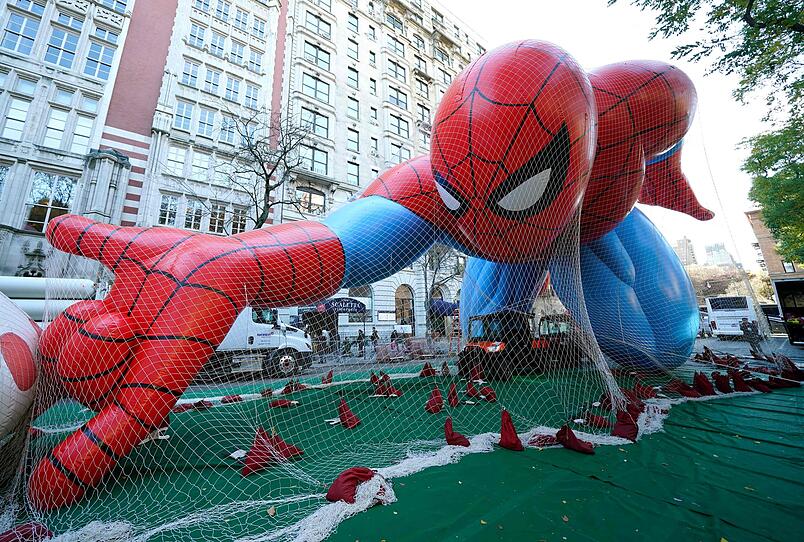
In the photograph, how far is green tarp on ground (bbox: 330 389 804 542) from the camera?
1.85m

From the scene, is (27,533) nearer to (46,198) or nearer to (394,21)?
(46,198)

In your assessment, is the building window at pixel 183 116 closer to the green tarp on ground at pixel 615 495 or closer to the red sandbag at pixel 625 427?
the green tarp on ground at pixel 615 495

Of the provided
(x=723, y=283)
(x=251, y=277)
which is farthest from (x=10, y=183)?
(x=723, y=283)

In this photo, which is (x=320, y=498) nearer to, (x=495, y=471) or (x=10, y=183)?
(x=495, y=471)

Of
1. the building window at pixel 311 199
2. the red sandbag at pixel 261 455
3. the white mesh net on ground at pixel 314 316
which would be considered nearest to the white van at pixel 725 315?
the white mesh net on ground at pixel 314 316

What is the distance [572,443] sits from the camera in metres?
2.98

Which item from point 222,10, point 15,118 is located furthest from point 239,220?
point 222,10

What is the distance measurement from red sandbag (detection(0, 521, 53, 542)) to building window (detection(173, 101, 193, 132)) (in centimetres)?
2044

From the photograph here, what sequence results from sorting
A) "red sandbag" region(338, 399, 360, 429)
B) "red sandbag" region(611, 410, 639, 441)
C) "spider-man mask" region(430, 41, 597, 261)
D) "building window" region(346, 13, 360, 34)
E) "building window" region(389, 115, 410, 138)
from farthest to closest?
"building window" region(389, 115, 410, 138) < "building window" region(346, 13, 360, 34) < "red sandbag" region(338, 399, 360, 429) < "red sandbag" region(611, 410, 639, 441) < "spider-man mask" region(430, 41, 597, 261)

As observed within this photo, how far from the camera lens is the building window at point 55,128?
585 inches

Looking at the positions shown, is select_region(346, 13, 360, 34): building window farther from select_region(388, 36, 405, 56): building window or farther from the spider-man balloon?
the spider-man balloon

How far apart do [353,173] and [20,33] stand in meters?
16.9

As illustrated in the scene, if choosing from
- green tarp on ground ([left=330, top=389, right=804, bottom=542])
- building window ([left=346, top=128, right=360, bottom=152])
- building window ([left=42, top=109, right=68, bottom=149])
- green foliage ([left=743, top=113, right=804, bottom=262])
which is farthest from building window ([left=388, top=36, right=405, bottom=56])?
green tarp on ground ([left=330, top=389, right=804, bottom=542])

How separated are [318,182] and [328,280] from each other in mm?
18144
